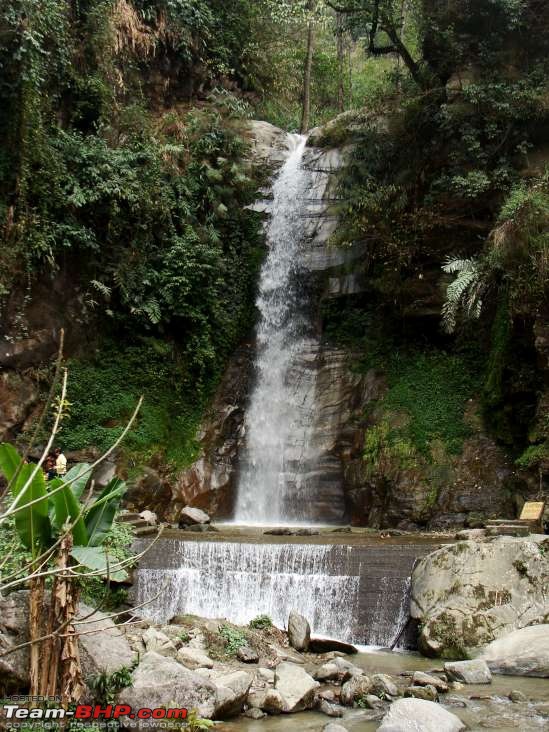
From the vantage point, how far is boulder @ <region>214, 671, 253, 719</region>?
5566mm

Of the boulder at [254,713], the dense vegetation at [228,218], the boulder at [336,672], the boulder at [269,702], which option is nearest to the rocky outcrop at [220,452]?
the dense vegetation at [228,218]

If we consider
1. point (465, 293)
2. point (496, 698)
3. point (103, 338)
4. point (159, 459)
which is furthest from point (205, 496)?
point (496, 698)

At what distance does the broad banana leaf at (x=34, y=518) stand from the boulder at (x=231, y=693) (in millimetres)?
2000

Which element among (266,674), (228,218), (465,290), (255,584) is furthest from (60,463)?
(228,218)

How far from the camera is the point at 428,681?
6.44 m

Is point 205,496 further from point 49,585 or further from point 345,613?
point 49,585

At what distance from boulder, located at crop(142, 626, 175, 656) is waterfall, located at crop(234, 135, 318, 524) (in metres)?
8.22

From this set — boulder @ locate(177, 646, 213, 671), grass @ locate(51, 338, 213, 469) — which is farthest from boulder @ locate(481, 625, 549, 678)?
grass @ locate(51, 338, 213, 469)

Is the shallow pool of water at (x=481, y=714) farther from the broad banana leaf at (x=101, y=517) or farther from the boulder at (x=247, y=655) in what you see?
the broad banana leaf at (x=101, y=517)

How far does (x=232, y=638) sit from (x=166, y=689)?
7.71 feet

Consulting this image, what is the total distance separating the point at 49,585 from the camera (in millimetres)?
5355

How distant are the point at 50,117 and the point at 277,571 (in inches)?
445

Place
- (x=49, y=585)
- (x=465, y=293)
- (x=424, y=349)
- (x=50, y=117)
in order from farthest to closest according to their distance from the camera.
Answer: (x=424, y=349) < (x=50, y=117) < (x=465, y=293) < (x=49, y=585)

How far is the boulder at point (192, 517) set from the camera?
1341 centimetres
